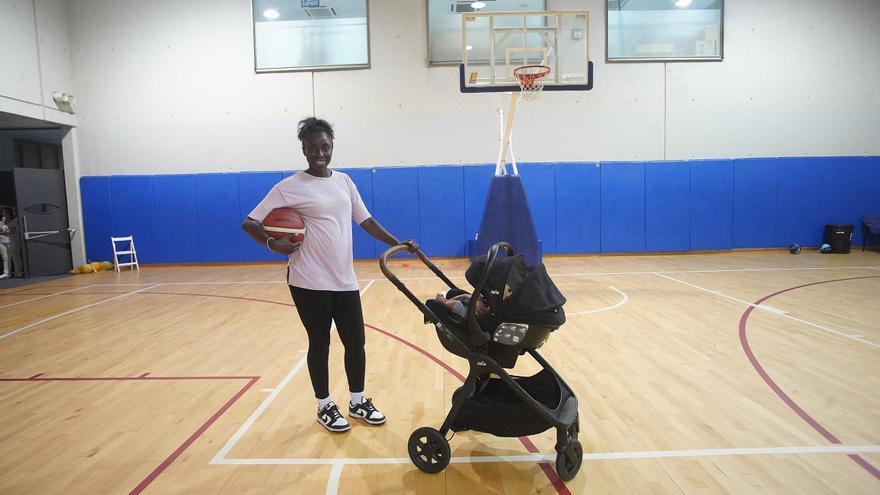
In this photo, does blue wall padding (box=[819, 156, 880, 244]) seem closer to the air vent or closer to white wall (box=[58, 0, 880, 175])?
white wall (box=[58, 0, 880, 175])

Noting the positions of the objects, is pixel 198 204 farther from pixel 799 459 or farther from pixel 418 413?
pixel 799 459

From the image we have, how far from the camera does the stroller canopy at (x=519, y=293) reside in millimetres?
2209

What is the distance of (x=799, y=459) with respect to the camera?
244 centimetres

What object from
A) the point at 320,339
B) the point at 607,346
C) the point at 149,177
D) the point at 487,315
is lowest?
the point at 607,346

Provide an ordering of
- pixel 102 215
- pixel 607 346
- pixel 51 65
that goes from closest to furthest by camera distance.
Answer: pixel 607 346
pixel 51 65
pixel 102 215

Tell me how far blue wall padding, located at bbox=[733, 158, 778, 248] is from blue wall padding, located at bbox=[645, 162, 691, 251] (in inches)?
42.8

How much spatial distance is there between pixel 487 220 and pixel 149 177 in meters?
7.95

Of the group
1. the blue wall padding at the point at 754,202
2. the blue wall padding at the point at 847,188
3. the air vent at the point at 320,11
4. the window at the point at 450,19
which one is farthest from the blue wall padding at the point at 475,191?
the blue wall padding at the point at 847,188

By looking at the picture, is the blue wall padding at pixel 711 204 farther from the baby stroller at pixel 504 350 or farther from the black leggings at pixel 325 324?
the black leggings at pixel 325 324

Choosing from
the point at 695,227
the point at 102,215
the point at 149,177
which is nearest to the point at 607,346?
the point at 695,227

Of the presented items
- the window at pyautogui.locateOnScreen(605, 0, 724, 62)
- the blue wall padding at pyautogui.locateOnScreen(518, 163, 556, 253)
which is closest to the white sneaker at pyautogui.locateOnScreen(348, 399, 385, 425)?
the blue wall padding at pyautogui.locateOnScreen(518, 163, 556, 253)

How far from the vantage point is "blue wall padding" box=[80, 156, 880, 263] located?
10875 millimetres

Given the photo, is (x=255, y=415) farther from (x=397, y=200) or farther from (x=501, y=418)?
(x=397, y=200)

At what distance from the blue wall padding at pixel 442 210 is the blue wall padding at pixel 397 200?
0.15 m
